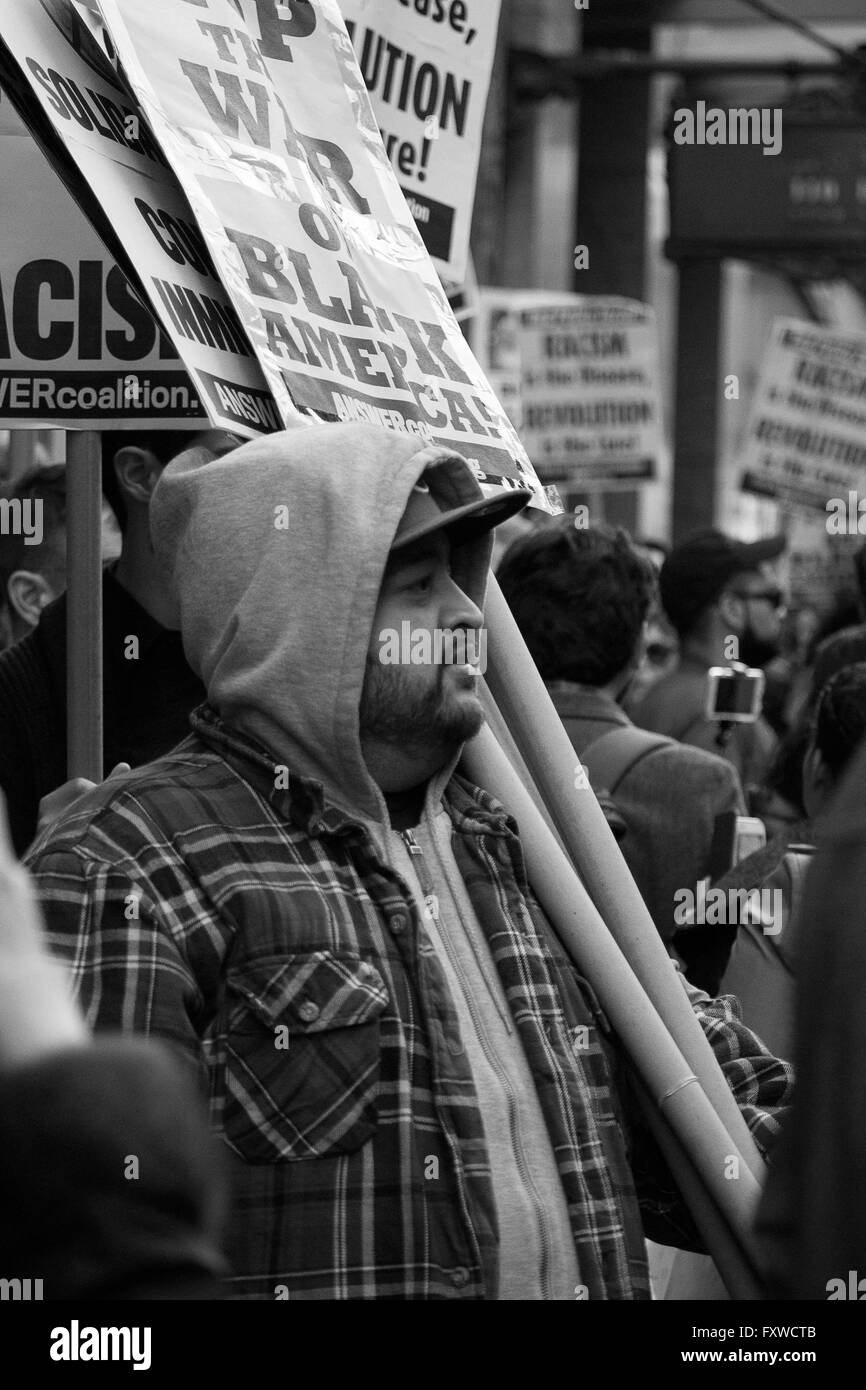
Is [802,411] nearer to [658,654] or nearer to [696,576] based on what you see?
[658,654]

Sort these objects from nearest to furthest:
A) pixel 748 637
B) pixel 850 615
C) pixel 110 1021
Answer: pixel 110 1021 → pixel 748 637 → pixel 850 615

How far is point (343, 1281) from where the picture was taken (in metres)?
2.29

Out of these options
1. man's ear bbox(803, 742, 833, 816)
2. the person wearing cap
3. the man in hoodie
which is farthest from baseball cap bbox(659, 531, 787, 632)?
the man in hoodie

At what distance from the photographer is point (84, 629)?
2957 mm

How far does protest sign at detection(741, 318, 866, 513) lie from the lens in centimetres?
1305

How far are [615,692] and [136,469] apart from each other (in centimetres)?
131

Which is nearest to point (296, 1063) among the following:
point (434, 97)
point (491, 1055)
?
point (491, 1055)

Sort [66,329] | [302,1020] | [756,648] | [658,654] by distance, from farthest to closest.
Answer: [658,654], [756,648], [66,329], [302,1020]

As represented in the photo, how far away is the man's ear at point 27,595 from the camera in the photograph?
4441mm

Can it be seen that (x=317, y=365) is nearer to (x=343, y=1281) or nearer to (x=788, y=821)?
(x=343, y=1281)

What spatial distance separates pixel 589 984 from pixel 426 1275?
46cm

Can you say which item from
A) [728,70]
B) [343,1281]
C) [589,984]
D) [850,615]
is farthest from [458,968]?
[728,70]

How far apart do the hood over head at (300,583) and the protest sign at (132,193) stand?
11 cm

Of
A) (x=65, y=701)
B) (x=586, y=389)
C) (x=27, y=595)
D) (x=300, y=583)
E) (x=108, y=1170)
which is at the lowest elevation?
(x=108, y=1170)
